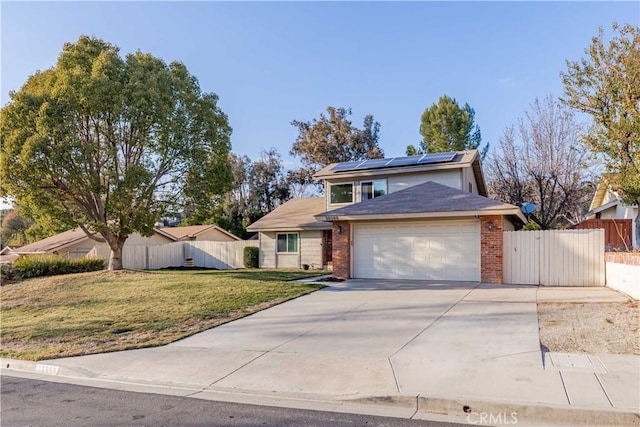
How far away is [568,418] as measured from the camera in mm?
4605

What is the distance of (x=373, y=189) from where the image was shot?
22.6m

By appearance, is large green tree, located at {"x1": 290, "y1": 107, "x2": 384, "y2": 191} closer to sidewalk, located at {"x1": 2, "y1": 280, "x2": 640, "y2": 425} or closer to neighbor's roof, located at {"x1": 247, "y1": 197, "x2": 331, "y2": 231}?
neighbor's roof, located at {"x1": 247, "y1": 197, "x2": 331, "y2": 231}

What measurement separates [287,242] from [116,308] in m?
13.8

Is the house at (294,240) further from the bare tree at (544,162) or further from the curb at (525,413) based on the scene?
the curb at (525,413)

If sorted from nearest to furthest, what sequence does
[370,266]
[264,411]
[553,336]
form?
[264,411] < [553,336] < [370,266]

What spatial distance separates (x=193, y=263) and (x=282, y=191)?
648 inches

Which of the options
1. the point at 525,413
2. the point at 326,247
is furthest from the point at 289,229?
the point at 525,413

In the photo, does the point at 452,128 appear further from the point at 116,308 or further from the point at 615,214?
the point at 116,308

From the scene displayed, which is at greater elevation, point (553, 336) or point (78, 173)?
point (78, 173)

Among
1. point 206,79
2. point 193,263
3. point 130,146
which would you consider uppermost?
point 206,79

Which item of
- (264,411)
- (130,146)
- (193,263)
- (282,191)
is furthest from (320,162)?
(264,411)

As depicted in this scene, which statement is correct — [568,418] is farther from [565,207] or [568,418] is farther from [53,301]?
[565,207]

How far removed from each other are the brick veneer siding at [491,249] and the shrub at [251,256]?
14.4 m

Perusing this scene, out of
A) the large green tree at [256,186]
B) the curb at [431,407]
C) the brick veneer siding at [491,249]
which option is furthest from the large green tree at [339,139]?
the curb at [431,407]
